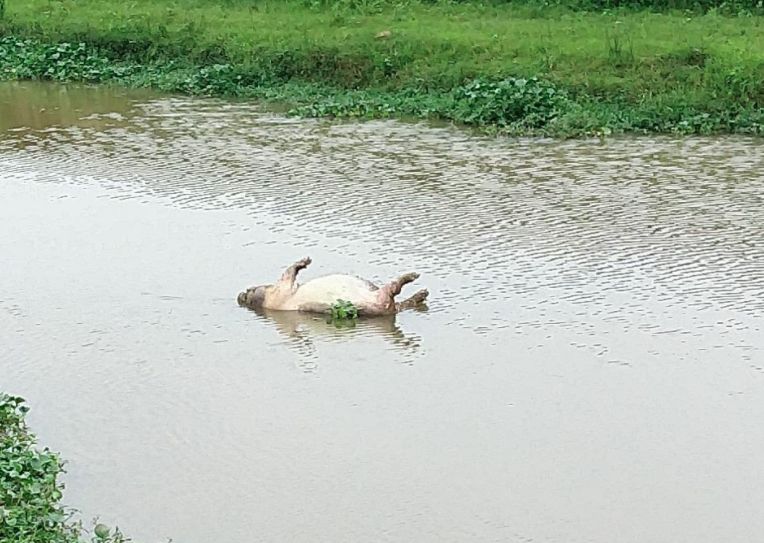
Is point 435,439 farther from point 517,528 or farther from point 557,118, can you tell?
point 557,118

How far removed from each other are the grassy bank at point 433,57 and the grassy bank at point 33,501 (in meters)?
8.21

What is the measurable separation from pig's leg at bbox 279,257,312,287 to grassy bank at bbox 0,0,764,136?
17.6ft

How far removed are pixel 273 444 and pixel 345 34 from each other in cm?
1104

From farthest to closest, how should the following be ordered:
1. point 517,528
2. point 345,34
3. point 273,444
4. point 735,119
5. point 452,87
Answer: point 345,34 < point 452,87 < point 735,119 < point 273,444 < point 517,528

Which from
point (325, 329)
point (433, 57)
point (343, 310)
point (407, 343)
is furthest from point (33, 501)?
point (433, 57)

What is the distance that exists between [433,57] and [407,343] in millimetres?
8500

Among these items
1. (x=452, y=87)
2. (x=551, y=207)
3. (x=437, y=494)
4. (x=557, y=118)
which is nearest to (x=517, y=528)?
(x=437, y=494)

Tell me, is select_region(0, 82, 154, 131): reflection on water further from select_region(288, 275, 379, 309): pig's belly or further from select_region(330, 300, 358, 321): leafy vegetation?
select_region(330, 300, 358, 321): leafy vegetation

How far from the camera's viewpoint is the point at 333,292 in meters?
7.87

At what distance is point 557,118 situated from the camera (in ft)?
43.1

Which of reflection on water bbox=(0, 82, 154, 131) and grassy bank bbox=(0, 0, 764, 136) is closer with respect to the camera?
grassy bank bbox=(0, 0, 764, 136)

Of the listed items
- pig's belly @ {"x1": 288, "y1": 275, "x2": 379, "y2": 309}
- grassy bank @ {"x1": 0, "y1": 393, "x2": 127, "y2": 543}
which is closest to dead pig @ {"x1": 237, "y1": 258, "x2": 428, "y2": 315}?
pig's belly @ {"x1": 288, "y1": 275, "x2": 379, "y2": 309}

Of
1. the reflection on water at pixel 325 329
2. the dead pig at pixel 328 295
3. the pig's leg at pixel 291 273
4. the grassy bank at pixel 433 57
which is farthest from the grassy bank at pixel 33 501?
the grassy bank at pixel 433 57

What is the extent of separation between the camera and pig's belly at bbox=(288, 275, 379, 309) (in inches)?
307
